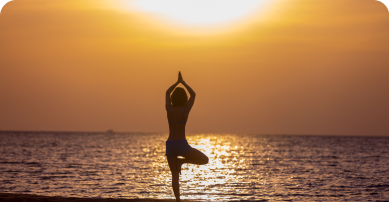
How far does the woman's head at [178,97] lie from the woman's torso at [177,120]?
12cm

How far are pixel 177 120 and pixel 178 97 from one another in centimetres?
57

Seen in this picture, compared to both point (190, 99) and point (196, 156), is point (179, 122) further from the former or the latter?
point (196, 156)

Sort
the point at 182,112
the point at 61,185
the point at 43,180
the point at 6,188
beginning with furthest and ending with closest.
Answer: the point at 43,180
the point at 61,185
the point at 6,188
the point at 182,112

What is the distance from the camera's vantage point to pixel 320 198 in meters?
25.2

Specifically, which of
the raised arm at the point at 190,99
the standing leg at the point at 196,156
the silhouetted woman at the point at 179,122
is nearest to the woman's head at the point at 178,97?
the silhouetted woman at the point at 179,122

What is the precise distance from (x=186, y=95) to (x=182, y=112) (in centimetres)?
45

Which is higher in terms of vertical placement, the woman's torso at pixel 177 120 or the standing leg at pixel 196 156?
the woman's torso at pixel 177 120

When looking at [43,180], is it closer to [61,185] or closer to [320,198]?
[61,185]

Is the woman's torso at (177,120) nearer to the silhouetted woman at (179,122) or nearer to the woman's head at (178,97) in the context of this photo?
the silhouetted woman at (179,122)

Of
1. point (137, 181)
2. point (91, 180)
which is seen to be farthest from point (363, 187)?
point (91, 180)

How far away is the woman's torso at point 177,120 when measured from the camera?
10.7m

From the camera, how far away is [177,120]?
10.8 metres

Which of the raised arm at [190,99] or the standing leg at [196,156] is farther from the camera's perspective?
the standing leg at [196,156]

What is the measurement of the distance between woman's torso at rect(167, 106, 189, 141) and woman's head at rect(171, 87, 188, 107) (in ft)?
0.40
